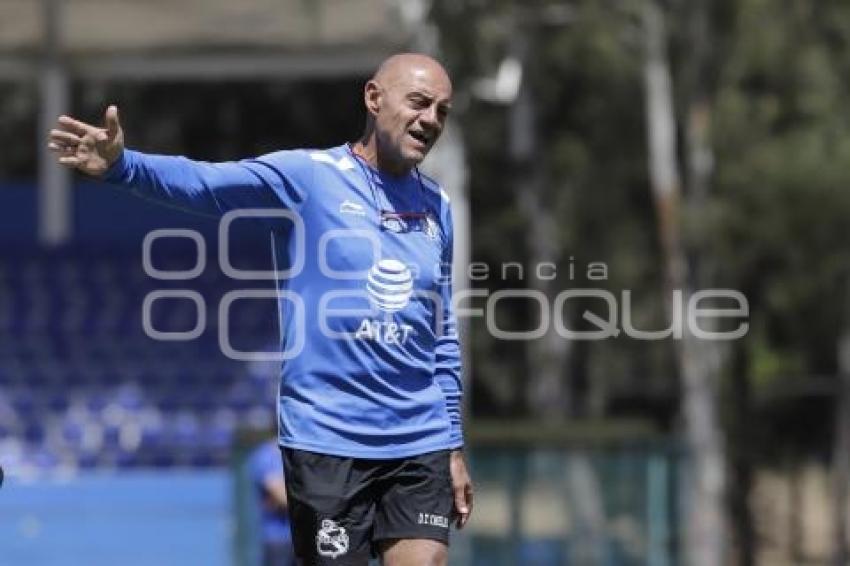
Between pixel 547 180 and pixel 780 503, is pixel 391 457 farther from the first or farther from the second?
pixel 547 180

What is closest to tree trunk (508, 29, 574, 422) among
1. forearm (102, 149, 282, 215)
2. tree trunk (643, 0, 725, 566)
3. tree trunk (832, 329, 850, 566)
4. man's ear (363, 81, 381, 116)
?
tree trunk (643, 0, 725, 566)

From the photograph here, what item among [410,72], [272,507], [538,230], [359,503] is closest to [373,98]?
[410,72]

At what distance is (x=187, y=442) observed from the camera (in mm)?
19500

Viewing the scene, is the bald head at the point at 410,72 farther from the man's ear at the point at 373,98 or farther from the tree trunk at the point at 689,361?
the tree trunk at the point at 689,361

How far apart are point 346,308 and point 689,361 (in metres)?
16.2

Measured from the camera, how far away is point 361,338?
6.58 meters

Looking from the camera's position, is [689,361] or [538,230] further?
[538,230]

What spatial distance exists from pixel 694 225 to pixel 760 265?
41.1 ft

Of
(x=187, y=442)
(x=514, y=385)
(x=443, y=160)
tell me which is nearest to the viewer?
(x=187, y=442)

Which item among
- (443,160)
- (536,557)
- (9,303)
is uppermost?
(443,160)

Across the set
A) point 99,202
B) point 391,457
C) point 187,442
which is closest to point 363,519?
point 391,457

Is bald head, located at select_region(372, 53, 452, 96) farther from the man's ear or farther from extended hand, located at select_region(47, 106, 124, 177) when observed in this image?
extended hand, located at select_region(47, 106, 124, 177)

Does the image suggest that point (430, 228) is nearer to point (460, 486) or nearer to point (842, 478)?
point (460, 486)

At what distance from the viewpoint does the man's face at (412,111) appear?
6570 mm
